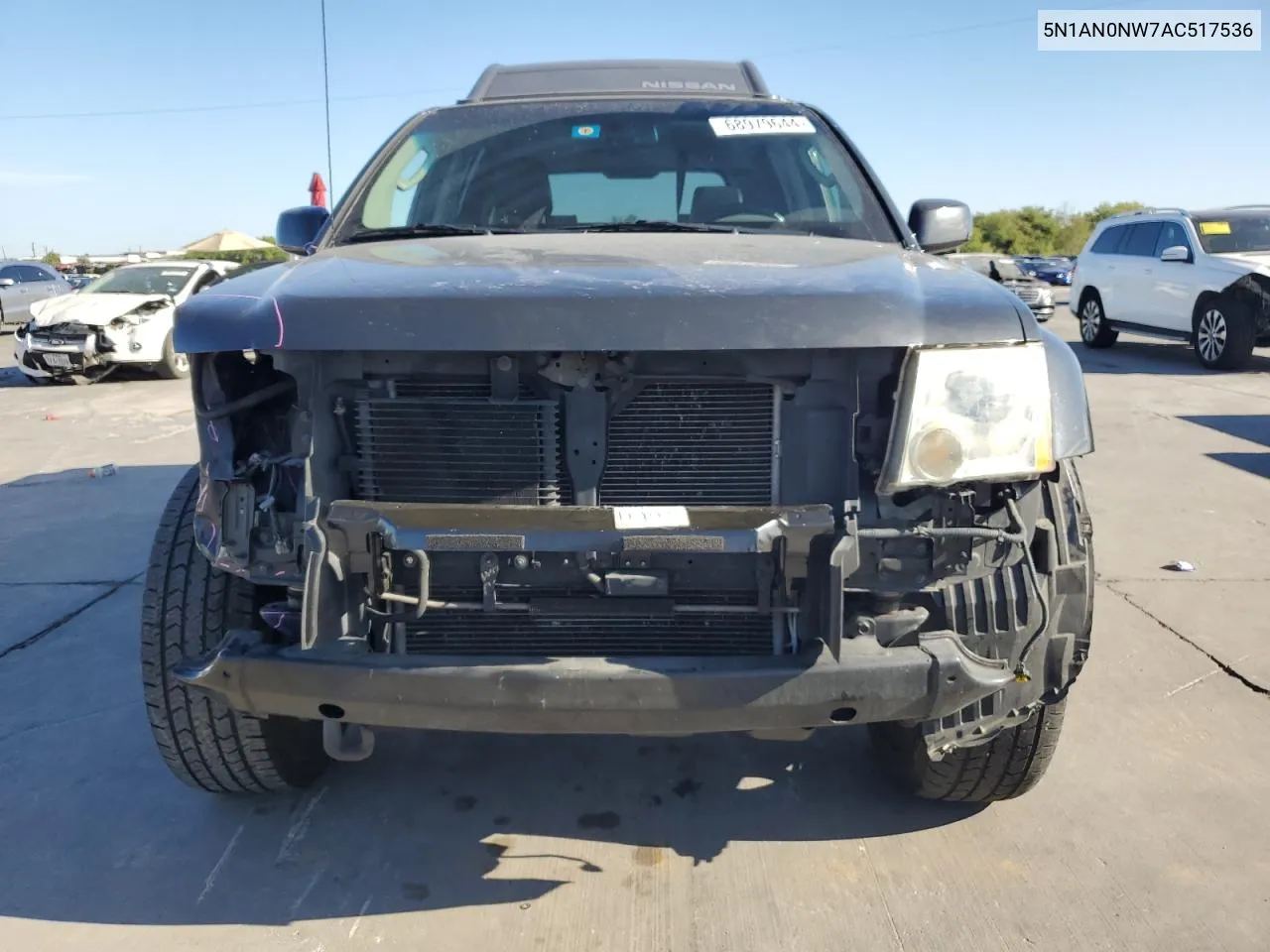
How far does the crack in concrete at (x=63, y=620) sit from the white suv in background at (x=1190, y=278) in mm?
10998

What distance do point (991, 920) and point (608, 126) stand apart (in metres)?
2.67

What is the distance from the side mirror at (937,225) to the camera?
3.06m

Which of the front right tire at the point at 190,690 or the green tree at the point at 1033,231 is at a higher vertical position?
the green tree at the point at 1033,231

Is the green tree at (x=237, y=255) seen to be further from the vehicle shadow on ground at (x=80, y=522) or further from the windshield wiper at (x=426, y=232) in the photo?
the windshield wiper at (x=426, y=232)

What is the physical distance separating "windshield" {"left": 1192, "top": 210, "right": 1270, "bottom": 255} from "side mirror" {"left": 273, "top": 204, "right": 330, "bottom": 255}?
11.0 m

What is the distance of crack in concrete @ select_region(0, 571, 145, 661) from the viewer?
375 centimetres

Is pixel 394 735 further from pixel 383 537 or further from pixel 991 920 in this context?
pixel 991 920

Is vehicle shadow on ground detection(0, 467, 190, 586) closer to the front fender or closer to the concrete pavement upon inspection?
the concrete pavement

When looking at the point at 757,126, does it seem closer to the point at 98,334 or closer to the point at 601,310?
the point at 601,310

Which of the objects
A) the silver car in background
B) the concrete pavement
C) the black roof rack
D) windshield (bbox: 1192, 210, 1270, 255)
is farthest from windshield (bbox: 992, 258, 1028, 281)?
the silver car in background

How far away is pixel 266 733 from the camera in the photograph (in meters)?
2.43

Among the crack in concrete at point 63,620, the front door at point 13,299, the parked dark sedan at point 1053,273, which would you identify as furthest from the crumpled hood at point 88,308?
the parked dark sedan at point 1053,273

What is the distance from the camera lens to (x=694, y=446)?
6.76ft

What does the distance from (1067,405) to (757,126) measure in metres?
1.74
